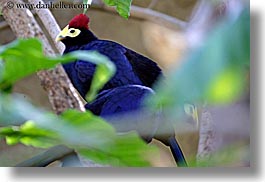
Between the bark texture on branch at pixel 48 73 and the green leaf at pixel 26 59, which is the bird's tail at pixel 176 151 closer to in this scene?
the bark texture on branch at pixel 48 73

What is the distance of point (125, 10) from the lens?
88 centimetres

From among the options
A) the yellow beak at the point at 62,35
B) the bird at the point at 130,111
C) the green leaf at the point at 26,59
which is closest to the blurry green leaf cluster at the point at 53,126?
the green leaf at the point at 26,59

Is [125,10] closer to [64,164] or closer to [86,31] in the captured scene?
[86,31]

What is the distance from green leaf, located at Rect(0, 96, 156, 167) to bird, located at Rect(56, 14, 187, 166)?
2.53 ft

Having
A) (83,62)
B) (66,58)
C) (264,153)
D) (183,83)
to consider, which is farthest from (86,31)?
(183,83)

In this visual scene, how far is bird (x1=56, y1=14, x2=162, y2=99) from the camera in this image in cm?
115

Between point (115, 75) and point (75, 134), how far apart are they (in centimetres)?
88

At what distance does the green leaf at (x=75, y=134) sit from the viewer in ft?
0.89

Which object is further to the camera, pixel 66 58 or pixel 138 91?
pixel 138 91

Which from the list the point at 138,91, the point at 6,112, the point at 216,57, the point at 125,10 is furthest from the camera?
the point at 138,91

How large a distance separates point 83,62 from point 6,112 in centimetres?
88

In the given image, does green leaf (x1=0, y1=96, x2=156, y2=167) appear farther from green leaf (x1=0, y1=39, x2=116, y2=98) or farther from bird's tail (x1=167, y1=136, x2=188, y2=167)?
bird's tail (x1=167, y1=136, x2=188, y2=167)

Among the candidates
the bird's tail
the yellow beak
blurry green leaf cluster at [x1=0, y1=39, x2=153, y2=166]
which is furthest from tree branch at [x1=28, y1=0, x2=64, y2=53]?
blurry green leaf cluster at [x1=0, y1=39, x2=153, y2=166]

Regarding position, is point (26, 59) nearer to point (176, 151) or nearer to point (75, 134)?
point (75, 134)
